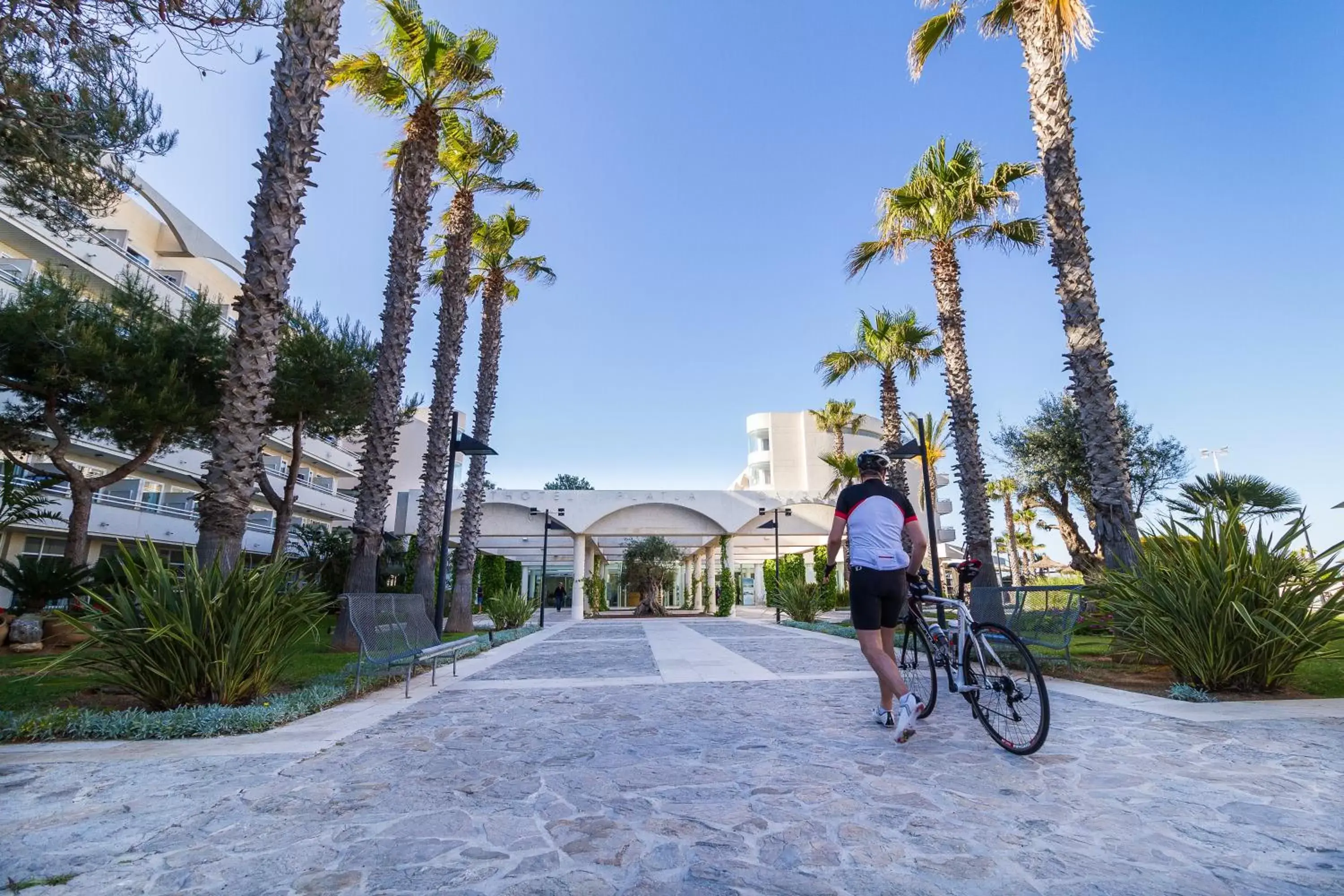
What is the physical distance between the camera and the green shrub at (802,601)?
18.7m

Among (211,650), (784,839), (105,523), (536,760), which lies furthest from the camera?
(105,523)

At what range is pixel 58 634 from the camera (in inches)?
383

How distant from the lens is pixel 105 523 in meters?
22.4

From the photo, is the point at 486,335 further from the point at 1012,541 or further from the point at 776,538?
the point at 1012,541

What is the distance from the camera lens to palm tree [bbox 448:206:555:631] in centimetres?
1579

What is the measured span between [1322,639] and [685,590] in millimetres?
33388

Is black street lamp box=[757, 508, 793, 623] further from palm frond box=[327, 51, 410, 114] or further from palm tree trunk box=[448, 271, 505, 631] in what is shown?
palm frond box=[327, 51, 410, 114]

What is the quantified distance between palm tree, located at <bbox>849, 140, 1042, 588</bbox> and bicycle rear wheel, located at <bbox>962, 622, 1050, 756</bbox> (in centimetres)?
939

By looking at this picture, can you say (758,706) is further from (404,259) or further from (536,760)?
(404,259)

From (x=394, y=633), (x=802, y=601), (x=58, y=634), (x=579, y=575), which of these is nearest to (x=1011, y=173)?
(x=802, y=601)

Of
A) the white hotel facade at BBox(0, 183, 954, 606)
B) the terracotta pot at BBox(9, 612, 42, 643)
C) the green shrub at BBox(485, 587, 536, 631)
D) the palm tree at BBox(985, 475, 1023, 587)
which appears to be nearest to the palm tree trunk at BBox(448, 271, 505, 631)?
the green shrub at BBox(485, 587, 536, 631)

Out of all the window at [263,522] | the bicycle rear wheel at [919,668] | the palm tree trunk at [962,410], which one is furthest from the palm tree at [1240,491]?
the window at [263,522]

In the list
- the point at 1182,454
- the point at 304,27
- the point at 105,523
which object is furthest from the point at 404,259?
the point at 1182,454

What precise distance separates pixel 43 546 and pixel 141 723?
26.6 metres
